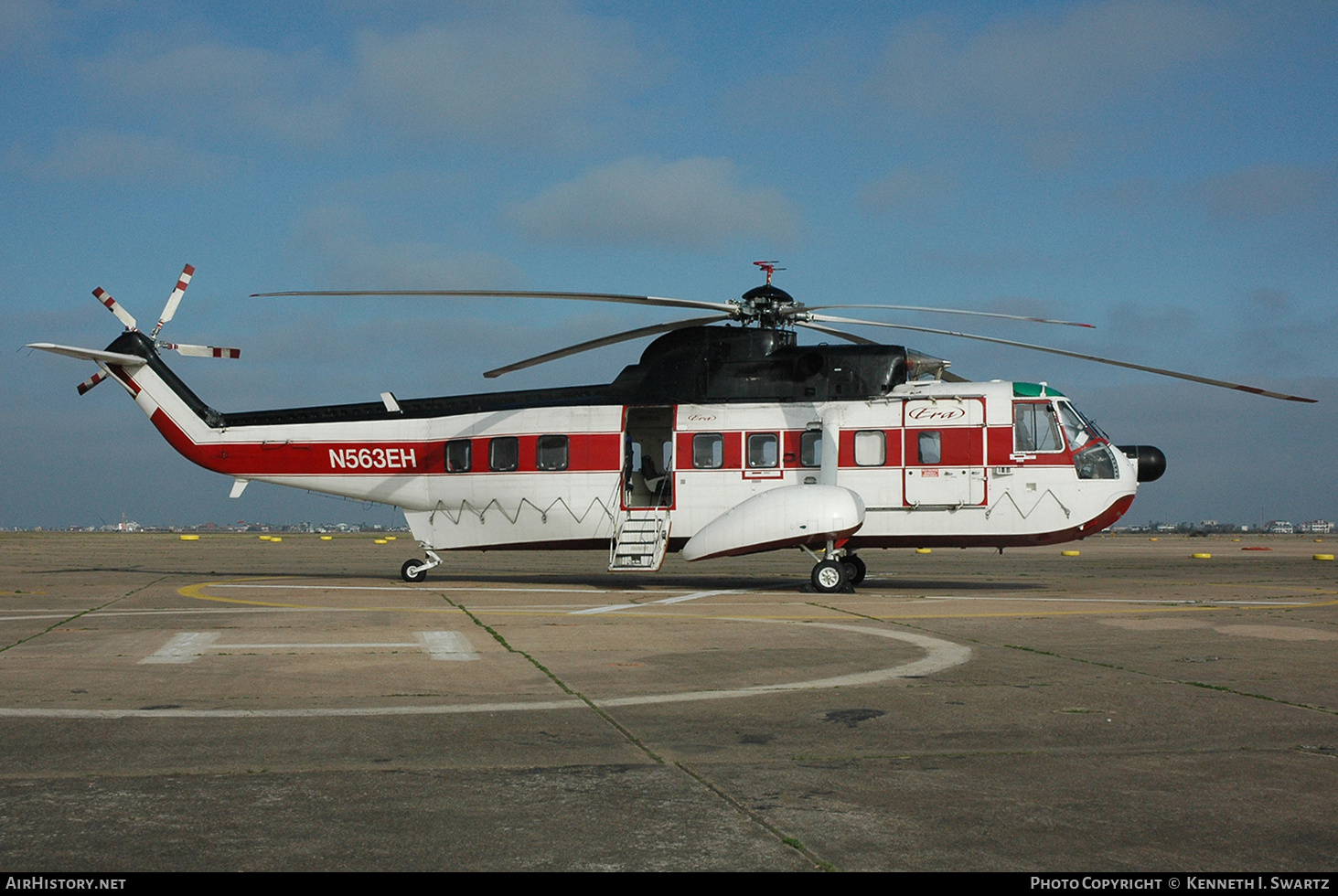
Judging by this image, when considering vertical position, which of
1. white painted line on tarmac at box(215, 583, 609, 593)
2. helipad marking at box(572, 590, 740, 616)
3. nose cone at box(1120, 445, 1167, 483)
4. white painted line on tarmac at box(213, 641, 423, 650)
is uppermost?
nose cone at box(1120, 445, 1167, 483)

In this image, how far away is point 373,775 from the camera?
572 centimetres

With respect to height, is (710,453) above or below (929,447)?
below

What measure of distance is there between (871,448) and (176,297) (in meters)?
15.7

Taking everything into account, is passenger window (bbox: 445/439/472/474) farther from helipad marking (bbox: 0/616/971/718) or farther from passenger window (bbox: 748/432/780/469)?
helipad marking (bbox: 0/616/971/718)

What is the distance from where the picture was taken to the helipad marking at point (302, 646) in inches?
416

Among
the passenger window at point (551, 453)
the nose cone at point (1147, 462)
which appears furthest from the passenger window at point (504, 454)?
the nose cone at point (1147, 462)

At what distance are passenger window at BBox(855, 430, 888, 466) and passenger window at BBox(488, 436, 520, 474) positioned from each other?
23.1 feet

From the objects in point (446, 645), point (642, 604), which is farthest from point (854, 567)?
point (446, 645)

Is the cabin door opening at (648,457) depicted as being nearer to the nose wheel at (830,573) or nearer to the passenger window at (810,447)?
the passenger window at (810,447)

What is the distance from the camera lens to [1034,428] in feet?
64.8

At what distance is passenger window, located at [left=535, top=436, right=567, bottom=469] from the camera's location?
2169cm

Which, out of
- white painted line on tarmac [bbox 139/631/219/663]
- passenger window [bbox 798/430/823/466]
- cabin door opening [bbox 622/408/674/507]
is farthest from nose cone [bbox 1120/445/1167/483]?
white painted line on tarmac [bbox 139/631/219/663]

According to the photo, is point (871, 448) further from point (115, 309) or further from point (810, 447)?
point (115, 309)

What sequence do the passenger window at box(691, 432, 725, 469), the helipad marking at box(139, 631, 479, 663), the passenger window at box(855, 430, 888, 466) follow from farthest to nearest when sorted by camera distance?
the passenger window at box(691, 432, 725, 469) < the passenger window at box(855, 430, 888, 466) < the helipad marking at box(139, 631, 479, 663)
